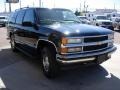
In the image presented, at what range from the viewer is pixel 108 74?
6.68 meters

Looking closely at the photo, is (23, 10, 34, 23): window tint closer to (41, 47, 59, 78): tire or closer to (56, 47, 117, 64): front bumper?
(41, 47, 59, 78): tire

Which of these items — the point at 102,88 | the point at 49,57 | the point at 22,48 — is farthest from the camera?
the point at 22,48

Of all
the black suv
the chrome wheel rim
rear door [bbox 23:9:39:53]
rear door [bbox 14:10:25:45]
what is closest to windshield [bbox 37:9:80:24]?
the black suv

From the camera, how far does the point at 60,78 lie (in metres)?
6.35

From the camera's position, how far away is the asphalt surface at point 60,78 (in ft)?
18.7

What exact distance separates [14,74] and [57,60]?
174 cm

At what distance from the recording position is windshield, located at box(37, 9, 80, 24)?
273 inches

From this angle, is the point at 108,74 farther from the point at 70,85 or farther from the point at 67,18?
the point at 67,18

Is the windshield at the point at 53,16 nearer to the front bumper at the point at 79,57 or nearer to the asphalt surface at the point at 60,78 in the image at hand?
the asphalt surface at the point at 60,78

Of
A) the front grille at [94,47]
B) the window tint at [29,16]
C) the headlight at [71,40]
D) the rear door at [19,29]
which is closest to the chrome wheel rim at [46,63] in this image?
the headlight at [71,40]

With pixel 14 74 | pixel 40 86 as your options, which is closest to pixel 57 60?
pixel 40 86

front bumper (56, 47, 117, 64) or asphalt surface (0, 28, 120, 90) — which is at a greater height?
front bumper (56, 47, 117, 64)

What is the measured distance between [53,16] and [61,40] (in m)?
1.84

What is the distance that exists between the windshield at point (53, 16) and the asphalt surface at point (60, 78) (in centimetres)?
154
